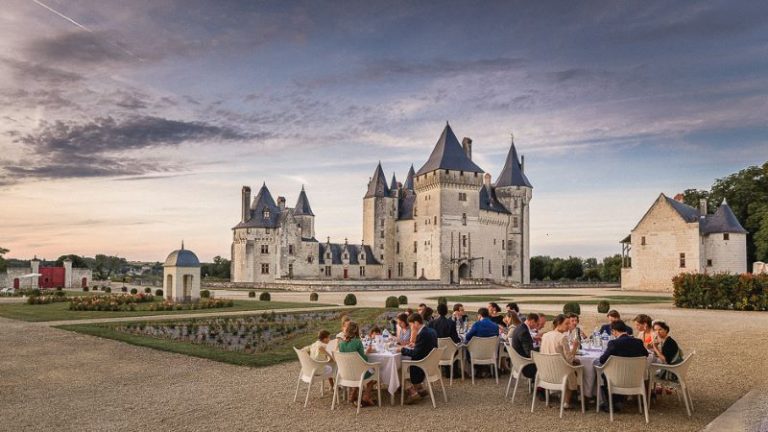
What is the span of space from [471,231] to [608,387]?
176 ft

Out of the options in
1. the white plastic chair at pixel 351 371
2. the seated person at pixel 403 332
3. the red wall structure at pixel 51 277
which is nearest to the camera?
the white plastic chair at pixel 351 371

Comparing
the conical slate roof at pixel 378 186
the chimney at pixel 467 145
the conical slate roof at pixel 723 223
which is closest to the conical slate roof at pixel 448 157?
the chimney at pixel 467 145

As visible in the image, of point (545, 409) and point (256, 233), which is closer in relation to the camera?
point (545, 409)

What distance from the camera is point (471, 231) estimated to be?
200 feet

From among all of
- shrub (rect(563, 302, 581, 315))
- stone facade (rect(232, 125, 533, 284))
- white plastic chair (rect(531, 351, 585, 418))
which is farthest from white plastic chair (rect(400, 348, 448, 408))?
stone facade (rect(232, 125, 533, 284))

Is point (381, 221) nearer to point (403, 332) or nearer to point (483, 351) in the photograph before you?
point (483, 351)

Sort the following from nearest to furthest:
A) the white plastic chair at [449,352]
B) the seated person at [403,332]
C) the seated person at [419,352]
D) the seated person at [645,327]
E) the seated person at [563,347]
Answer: the seated person at [563,347]
the seated person at [419,352]
the seated person at [645,327]
the seated person at [403,332]
the white plastic chair at [449,352]

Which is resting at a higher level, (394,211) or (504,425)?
(394,211)

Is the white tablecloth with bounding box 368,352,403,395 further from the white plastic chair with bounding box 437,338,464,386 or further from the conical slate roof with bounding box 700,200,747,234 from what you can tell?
the conical slate roof with bounding box 700,200,747,234

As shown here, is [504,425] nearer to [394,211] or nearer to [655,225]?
[655,225]

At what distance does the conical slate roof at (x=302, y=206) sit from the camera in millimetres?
66438

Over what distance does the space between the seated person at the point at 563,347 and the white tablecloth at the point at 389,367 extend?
2.13 metres

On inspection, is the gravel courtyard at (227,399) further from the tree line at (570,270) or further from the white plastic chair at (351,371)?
the tree line at (570,270)

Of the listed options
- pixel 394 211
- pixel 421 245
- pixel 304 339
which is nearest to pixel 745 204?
pixel 421 245
